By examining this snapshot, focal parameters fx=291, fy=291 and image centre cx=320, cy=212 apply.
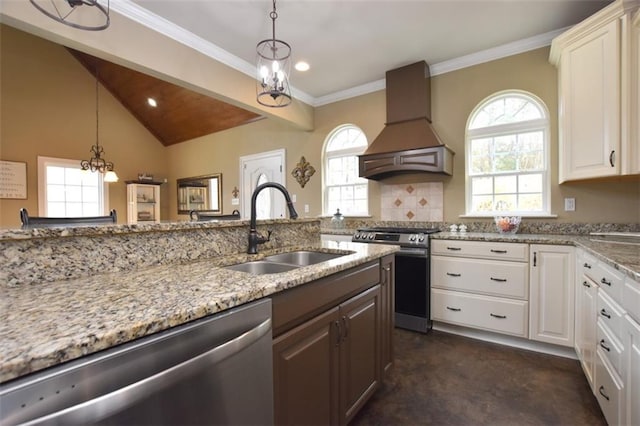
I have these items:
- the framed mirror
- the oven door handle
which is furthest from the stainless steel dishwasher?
the framed mirror

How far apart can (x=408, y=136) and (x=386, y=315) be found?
2.10 m

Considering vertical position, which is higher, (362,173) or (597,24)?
(597,24)

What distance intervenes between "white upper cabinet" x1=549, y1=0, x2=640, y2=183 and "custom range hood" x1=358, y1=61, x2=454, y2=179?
1.00 metres

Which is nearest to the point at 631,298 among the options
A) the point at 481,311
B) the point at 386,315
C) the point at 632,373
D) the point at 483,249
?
the point at 632,373

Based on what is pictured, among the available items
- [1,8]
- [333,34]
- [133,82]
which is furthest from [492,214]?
[133,82]

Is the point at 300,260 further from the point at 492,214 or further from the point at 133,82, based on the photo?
the point at 133,82

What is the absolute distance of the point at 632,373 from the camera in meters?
1.13

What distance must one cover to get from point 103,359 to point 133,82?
21.0ft

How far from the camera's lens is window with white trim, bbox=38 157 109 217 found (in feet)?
16.9

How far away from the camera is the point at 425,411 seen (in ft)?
5.67

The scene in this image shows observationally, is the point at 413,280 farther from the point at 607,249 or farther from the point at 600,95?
the point at 600,95

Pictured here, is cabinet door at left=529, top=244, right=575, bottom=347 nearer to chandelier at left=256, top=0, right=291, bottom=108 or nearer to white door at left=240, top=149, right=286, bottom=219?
chandelier at left=256, top=0, right=291, bottom=108

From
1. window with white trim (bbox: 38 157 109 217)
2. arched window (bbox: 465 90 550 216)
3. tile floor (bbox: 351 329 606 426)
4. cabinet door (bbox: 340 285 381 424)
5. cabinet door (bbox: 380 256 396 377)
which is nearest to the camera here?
cabinet door (bbox: 340 285 381 424)

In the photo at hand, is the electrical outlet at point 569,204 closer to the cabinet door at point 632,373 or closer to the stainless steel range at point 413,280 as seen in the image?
the stainless steel range at point 413,280
